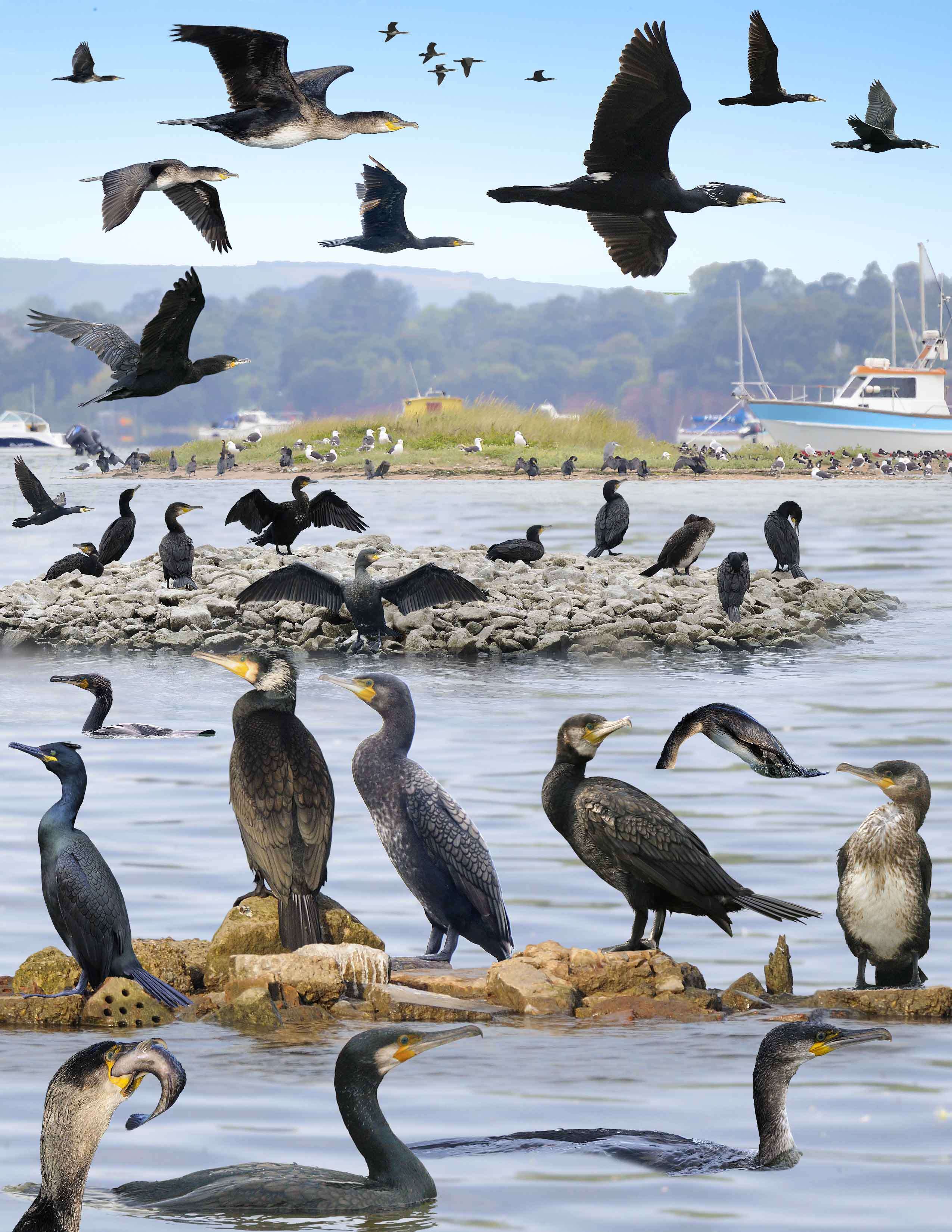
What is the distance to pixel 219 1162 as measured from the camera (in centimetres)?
441

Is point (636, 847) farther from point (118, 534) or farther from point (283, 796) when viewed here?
point (118, 534)

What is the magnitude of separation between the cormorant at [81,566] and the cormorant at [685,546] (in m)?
5.41

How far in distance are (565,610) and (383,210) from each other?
514 centimetres

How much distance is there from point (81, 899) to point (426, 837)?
3.84ft

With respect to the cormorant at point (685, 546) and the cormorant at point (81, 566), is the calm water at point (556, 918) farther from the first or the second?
the cormorant at point (81, 566)

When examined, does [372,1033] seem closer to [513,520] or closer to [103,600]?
[103,600]

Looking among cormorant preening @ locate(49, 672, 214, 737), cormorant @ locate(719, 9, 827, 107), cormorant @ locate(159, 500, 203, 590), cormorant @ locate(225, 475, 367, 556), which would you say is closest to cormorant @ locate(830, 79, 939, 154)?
cormorant @ locate(719, 9, 827, 107)

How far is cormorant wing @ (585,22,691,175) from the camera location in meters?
7.23

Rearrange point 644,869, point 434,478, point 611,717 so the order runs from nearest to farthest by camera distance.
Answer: point 644,869 → point 611,717 → point 434,478

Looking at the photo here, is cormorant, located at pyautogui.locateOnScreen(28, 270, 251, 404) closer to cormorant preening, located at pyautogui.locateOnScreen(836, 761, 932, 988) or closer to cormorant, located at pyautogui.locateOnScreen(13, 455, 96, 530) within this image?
cormorant preening, located at pyautogui.locateOnScreen(836, 761, 932, 988)

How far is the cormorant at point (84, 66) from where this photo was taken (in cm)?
913

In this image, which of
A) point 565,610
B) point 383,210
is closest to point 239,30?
point 383,210

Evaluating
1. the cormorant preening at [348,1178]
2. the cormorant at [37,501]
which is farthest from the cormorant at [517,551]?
the cormorant preening at [348,1178]

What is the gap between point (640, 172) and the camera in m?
7.61
